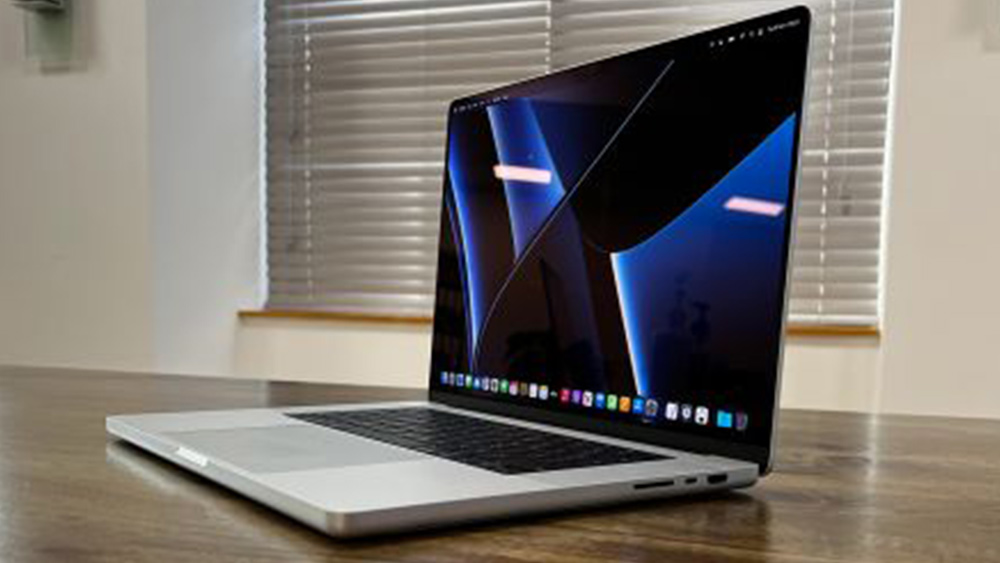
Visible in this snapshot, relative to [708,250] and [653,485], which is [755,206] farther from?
[653,485]

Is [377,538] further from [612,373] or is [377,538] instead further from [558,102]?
[558,102]

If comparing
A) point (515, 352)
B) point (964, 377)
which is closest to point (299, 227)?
point (964, 377)

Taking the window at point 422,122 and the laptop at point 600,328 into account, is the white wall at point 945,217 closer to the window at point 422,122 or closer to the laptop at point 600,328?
the window at point 422,122

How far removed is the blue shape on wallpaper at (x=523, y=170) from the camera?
2.45 feet

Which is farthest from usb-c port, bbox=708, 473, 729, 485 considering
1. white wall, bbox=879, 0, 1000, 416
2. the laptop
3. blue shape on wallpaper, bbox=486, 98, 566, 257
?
white wall, bbox=879, 0, 1000, 416

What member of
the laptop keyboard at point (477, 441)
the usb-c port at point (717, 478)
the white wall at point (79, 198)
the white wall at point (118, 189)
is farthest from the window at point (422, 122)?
the usb-c port at point (717, 478)

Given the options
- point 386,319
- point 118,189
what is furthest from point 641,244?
point 118,189

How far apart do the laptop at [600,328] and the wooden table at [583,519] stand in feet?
0.05

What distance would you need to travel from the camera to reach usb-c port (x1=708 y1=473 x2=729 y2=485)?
20.2 inches

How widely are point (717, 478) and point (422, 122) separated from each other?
6.52ft

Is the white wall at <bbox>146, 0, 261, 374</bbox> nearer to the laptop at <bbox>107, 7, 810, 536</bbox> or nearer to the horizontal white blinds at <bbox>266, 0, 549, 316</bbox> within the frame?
the horizontal white blinds at <bbox>266, 0, 549, 316</bbox>

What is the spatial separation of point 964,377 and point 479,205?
136cm

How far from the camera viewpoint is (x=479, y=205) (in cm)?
85

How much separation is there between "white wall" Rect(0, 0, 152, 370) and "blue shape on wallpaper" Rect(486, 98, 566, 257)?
1595mm
